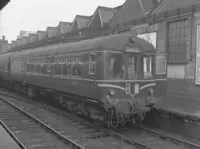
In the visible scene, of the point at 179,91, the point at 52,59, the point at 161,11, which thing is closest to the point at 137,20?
the point at 161,11

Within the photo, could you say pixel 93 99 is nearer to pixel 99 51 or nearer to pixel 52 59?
pixel 99 51

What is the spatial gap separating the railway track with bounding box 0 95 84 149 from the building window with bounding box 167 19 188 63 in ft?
28.4

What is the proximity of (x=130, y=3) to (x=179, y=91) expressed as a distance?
28.5ft

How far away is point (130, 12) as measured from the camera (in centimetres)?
2148

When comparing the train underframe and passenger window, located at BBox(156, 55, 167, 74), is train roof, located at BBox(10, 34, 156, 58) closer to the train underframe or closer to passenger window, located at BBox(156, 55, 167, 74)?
passenger window, located at BBox(156, 55, 167, 74)

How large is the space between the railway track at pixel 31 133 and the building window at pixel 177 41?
8.64 meters

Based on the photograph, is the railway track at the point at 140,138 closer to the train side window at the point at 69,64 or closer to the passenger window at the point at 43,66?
the train side window at the point at 69,64

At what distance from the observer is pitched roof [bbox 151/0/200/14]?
15.6 m

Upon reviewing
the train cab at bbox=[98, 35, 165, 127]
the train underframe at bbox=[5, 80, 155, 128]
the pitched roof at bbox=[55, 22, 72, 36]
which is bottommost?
the train underframe at bbox=[5, 80, 155, 128]

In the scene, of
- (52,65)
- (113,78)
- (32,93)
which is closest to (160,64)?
(113,78)

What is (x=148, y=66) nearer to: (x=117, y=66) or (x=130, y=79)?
(x=130, y=79)

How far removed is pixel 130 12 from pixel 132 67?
39.5 feet

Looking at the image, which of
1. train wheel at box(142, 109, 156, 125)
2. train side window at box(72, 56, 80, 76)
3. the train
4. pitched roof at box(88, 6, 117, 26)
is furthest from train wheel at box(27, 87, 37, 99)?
pitched roof at box(88, 6, 117, 26)

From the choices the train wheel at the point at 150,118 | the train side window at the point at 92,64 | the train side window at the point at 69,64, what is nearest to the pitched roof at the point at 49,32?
the train side window at the point at 69,64
